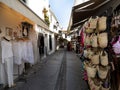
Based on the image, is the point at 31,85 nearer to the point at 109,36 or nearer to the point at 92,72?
the point at 92,72

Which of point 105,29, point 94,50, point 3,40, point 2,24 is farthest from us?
point 2,24

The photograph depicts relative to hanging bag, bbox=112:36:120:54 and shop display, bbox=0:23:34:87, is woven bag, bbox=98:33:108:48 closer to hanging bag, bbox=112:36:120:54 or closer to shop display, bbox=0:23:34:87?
hanging bag, bbox=112:36:120:54

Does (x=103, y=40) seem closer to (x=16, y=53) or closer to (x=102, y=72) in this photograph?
(x=102, y=72)

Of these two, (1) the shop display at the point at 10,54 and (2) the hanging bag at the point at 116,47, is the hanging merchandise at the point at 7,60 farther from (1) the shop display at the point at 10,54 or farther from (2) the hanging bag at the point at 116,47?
(2) the hanging bag at the point at 116,47

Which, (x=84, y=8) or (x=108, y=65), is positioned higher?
(x=84, y=8)

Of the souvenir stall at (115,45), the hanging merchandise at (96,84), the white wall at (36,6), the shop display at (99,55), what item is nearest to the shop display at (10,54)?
the shop display at (99,55)

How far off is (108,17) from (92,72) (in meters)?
1.25

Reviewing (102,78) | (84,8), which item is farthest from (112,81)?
(84,8)

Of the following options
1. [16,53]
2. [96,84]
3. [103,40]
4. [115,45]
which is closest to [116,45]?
[115,45]

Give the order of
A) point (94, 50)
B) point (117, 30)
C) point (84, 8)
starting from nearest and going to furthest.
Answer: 1. point (117, 30)
2. point (94, 50)
3. point (84, 8)

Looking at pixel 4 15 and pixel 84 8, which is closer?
pixel 84 8

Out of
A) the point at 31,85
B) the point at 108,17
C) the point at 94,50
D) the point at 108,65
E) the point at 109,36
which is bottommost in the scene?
the point at 31,85

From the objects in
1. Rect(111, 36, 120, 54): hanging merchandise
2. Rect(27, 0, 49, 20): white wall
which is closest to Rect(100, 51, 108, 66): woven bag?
Rect(111, 36, 120, 54): hanging merchandise

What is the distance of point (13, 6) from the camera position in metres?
4.84
